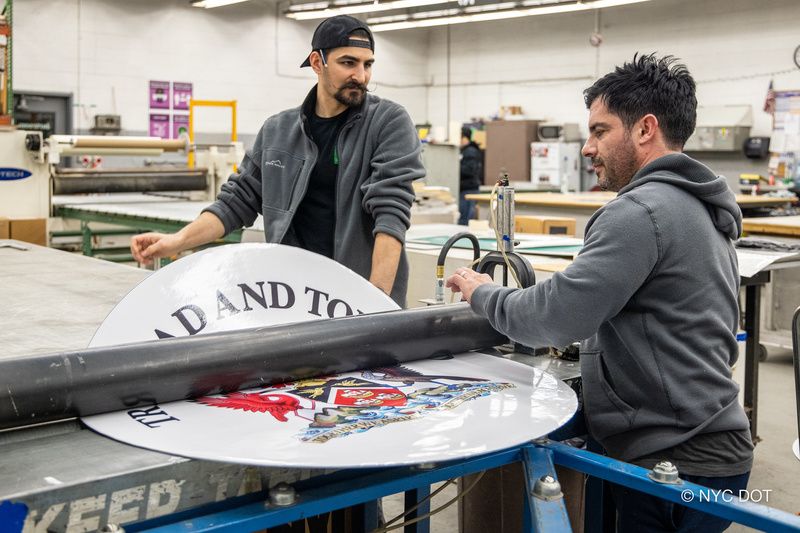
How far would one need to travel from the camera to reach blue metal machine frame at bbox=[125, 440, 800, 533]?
39.2 inches

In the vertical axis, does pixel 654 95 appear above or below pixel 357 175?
above

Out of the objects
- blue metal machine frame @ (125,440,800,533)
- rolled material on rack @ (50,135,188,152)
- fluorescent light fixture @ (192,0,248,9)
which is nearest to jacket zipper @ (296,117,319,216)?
blue metal machine frame @ (125,440,800,533)

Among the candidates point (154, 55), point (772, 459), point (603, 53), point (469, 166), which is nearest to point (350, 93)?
point (772, 459)

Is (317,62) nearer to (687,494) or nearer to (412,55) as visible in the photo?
(687,494)

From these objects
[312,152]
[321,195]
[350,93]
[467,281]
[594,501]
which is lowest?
[594,501]

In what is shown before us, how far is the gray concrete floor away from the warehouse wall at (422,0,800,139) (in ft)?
19.6

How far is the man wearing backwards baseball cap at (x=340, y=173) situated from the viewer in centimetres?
213

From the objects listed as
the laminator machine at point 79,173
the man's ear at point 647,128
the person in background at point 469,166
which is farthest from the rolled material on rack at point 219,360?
the person in background at point 469,166

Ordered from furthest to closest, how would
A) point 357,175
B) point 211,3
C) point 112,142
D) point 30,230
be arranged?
point 211,3 → point 112,142 → point 30,230 → point 357,175

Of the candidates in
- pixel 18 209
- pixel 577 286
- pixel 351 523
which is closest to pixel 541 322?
pixel 577 286

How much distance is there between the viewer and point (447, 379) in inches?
57.1

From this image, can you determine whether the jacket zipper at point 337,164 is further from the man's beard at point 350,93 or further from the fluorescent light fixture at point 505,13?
the fluorescent light fixture at point 505,13

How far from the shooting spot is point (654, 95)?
4.75 feet

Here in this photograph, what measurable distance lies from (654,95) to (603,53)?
34.6 feet
